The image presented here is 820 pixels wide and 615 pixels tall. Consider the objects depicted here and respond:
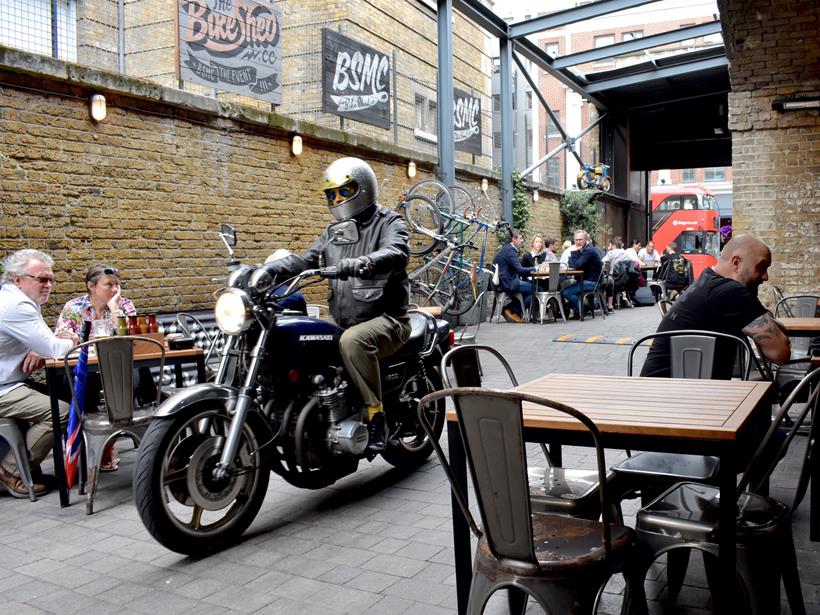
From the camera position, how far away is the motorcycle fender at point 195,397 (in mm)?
3639

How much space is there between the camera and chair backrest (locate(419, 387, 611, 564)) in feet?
6.96

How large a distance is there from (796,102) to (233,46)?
6.22m

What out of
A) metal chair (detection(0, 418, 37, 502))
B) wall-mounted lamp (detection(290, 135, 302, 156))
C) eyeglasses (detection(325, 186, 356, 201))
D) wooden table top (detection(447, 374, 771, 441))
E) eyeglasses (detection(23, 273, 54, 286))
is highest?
wall-mounted lamp (detection(290, 135, 302, 156))

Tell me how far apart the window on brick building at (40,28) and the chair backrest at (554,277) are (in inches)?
326

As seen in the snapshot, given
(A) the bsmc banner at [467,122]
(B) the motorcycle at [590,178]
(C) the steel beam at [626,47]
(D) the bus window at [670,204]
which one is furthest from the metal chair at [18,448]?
(D) the bus window at [670,204]

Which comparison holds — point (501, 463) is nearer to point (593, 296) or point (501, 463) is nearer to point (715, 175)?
point (593, 296)

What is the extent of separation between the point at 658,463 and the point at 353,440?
5.78 feet

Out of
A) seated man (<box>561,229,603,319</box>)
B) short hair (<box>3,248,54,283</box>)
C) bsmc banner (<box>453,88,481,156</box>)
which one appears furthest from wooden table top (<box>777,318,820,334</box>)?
bsmc banner (<box>453,88,481,156</box>)

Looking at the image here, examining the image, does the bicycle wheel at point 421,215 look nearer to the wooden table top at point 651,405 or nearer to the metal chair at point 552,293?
the metal chair at point 552,293

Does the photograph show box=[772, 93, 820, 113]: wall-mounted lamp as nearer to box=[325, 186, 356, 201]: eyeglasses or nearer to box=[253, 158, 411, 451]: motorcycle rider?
box=[253, 158, 411, 451]: motorcycle rider

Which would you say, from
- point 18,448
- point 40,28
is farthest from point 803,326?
point 40,28

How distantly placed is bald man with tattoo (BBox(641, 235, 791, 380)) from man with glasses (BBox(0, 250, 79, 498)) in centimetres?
345

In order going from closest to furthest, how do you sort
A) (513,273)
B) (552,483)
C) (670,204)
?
(552,483) < (513,273) < (670,204)

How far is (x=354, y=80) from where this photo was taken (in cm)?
1180
